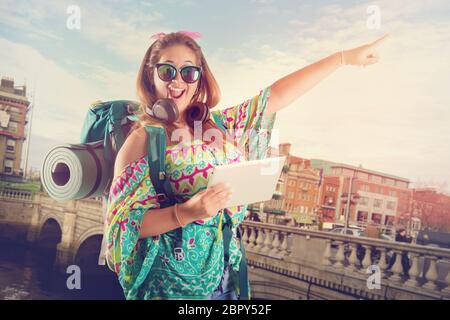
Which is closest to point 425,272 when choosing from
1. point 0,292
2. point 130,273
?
point 130,273

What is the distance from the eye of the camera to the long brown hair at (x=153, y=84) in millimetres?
2668

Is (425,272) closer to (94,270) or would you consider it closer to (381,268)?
(381,268)

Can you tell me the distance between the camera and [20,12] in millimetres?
3115

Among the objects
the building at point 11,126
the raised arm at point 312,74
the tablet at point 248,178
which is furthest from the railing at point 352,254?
the building at point 11,126

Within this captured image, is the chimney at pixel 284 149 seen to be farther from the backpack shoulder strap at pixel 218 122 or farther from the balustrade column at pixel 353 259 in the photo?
the balustrade column at pixel 353 259

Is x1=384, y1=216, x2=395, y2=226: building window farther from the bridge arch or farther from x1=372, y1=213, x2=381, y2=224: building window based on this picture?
the bridge arch

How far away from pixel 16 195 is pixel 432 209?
2.80 m

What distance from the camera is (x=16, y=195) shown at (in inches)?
126

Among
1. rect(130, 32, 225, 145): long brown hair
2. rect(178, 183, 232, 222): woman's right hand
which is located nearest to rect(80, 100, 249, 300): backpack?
rect(130, 32, 225, 145): long brown hair

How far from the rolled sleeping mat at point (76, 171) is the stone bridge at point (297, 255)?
0.49ft

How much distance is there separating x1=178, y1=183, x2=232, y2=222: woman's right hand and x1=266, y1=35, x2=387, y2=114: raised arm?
32.3 inches

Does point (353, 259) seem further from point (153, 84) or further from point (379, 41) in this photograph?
point (153, 84)

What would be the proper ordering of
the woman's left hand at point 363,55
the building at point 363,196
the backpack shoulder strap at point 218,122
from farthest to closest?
the building at point 363,196, the woman's left hand at point 363,55, the backpack shoulder strap at point 218,122

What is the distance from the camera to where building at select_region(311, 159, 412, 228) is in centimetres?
300
